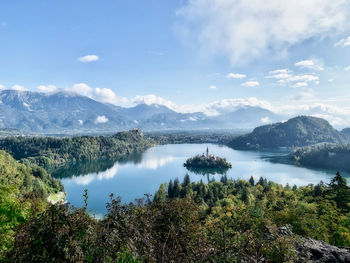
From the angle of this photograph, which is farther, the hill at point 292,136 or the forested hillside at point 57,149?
the hill at point 292,136

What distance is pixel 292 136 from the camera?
156 meters

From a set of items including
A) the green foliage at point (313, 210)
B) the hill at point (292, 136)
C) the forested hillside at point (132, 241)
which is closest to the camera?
the forested hillside at point (132, 241)

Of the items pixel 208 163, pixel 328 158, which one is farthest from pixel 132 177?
pixel 328 158

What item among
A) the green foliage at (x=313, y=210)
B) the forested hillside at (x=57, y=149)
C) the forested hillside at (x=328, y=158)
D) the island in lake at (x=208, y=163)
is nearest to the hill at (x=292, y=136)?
the forested hillside at (x=328, y=158)

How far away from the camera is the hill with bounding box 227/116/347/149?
149m

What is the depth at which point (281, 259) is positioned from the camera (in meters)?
4.11

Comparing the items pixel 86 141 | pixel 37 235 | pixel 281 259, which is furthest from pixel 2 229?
pixel 86 141

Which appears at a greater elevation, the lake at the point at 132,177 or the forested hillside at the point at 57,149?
the forested hillside at the point at 57,149

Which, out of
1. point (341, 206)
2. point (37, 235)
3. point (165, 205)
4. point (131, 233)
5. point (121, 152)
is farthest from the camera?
point (121, 152)

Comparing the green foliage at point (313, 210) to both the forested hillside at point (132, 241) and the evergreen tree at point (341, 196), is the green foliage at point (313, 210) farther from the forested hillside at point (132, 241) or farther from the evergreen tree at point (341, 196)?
the forested hillside at point (132, 241)

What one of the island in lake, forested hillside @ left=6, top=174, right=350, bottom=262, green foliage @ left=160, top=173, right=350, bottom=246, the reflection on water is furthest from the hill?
forested hillside @ left=6, top=174, right=350, bottom=262

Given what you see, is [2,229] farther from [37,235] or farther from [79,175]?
[79,175]

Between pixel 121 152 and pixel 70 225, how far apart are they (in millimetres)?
112856

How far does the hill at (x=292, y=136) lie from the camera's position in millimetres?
148750
